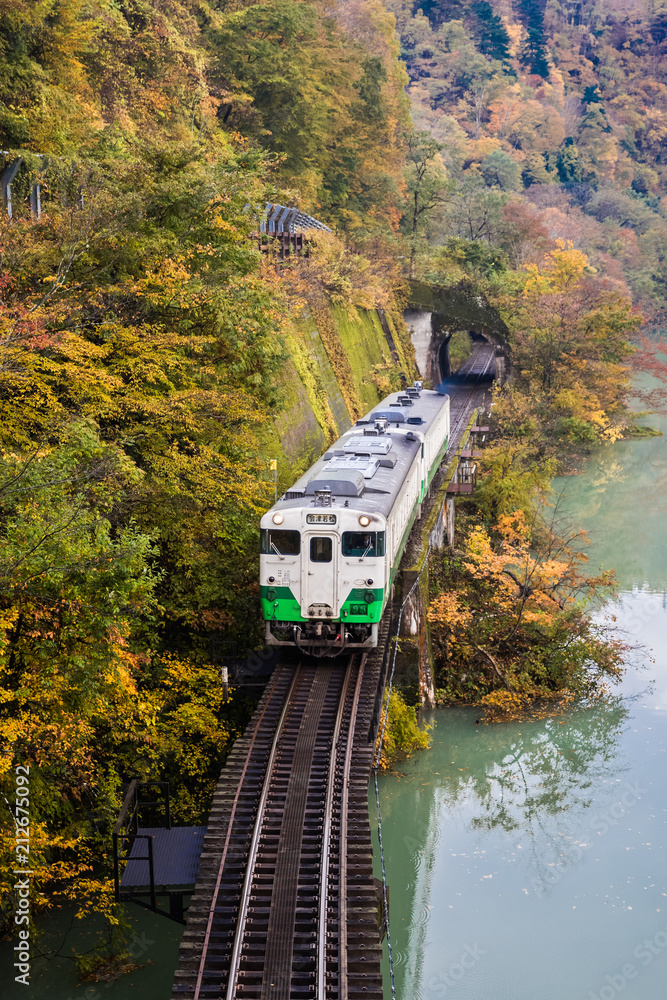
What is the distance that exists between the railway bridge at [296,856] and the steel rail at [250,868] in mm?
17

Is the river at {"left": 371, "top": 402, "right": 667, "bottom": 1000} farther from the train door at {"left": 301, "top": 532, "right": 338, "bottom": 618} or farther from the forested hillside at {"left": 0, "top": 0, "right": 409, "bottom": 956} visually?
the train door at {"left": 301, "top": 532, "right": 338, "bottom": 618}

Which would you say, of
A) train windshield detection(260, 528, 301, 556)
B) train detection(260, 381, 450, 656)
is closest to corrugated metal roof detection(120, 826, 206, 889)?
train detection(260, 381, 450, 656)

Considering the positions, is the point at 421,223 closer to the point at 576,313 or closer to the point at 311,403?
the point at 576,313

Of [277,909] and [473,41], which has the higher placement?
[473,41]

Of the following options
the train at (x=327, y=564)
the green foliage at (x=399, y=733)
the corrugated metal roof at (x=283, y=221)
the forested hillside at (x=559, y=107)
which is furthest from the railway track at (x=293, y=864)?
the forested hillside at (x=559, y=107)

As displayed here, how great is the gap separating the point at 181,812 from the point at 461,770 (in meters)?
6.14

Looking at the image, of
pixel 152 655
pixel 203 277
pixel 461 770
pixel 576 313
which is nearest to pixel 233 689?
pixel 152 655

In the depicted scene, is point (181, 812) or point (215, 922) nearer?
point (215, 922)

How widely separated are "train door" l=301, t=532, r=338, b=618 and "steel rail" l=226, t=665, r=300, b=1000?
1403 mm

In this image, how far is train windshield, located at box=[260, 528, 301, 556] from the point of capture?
48.4 feet

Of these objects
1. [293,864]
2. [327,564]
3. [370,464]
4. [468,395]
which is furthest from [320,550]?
[468,395]

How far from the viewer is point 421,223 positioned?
51469mm

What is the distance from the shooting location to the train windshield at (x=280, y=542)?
14750 millimetres

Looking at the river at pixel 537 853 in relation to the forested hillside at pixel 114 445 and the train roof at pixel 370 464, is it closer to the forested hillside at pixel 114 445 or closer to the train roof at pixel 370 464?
the forested hillside at pixel 114 445
